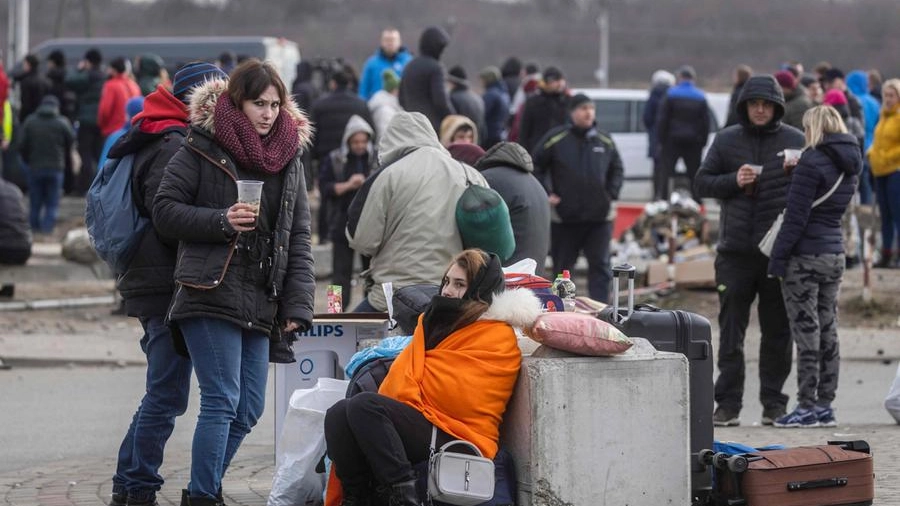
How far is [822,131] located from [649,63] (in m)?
66.0

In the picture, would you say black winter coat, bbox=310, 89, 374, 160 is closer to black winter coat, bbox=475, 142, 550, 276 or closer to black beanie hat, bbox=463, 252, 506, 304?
black winter coat, bbox=475, 142, 550, 276

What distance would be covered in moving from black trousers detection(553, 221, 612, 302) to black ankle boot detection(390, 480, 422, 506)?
23.3 feet

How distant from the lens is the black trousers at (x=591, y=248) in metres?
13.3

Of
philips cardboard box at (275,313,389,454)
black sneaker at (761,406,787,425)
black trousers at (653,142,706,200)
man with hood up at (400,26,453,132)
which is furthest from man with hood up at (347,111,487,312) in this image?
black trousers at (653,142,706,200)

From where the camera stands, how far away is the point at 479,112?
17.8 m

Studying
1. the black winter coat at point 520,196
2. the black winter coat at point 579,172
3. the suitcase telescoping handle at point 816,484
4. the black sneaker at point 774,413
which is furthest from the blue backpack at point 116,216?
the black winter coat at point 579,172

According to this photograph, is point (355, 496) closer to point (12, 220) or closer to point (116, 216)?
point (116, 216)

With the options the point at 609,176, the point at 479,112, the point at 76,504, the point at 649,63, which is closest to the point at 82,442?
the point at 76,504

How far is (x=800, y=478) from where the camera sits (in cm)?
664

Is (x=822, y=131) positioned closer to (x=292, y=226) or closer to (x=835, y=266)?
(x=835, y=266)

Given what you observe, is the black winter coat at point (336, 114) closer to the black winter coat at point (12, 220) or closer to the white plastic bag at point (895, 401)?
the black winter coat at point (12, 220)

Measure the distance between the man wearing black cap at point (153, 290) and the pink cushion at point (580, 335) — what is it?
1555 mm

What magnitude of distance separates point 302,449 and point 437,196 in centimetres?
188

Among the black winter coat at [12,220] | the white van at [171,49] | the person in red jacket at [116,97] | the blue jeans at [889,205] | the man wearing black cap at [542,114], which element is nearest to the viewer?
the black winter coat at [12,220]
